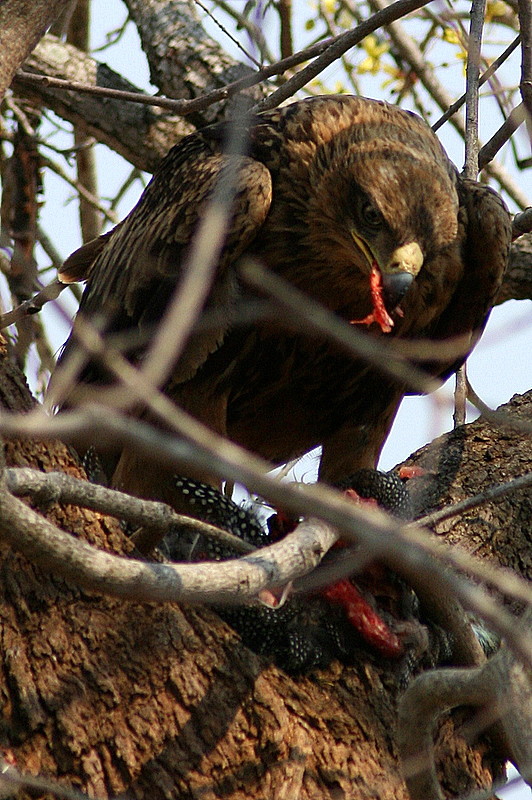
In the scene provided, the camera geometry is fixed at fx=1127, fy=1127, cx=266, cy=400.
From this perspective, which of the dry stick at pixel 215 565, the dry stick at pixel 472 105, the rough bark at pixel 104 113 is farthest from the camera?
the rough bark at pixel 104 113

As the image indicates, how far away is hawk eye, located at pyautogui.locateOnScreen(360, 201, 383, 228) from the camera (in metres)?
4.12

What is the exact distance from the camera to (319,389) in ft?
15.2

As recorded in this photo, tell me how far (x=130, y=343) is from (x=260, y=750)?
174 cm

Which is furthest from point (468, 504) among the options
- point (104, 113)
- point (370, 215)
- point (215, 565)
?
point (104, 113)

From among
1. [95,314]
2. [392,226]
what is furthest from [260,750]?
[95,314]

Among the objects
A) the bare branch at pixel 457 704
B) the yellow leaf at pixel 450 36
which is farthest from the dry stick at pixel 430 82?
the bare branch at pixel 457 704

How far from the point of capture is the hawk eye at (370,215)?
13.5ft

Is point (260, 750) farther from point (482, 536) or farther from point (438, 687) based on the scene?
point (482, 536)

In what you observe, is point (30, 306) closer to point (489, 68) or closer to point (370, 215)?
point (370, 215)

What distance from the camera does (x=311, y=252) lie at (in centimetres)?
431

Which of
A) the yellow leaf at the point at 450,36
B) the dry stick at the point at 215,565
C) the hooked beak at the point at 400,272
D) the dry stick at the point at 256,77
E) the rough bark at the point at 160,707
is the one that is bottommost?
the rough bark at the point at 160,707

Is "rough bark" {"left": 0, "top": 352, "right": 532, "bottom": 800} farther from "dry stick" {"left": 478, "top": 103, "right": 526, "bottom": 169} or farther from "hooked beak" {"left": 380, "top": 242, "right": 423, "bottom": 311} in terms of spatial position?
"dry stick" {"left": 478, "top": 103, "right": 526, "bottom": 169}

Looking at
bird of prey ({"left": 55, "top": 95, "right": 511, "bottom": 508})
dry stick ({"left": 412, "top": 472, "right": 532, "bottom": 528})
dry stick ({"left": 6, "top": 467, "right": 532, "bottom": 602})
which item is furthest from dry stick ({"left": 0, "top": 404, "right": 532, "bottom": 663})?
bird of prey ({"left": 55, "top": 95, "right": 511, "bottom": 508})

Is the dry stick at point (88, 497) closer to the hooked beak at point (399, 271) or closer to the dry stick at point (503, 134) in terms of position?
the hooked beak at point (399, 271)
